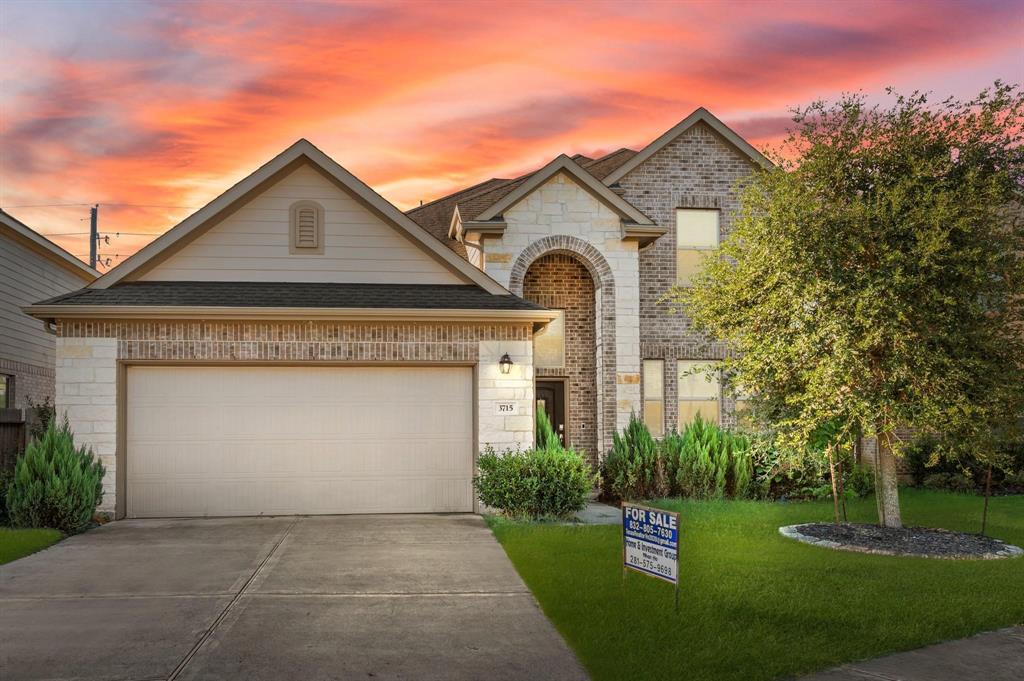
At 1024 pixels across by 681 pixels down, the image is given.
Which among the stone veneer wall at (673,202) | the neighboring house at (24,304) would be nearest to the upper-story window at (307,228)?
the neighboring house at (24,304)

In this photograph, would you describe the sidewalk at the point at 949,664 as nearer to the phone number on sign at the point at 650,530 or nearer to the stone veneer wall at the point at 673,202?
the phone number on sign at the point at 650,530

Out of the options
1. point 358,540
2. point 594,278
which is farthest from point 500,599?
point 594,278

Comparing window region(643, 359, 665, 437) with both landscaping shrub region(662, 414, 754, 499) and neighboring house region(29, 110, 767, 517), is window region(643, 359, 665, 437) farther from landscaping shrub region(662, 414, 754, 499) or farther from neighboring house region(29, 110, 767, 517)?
neighboring house region(29, 110, 767, 517)

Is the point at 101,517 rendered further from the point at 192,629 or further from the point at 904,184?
the point at 904,184

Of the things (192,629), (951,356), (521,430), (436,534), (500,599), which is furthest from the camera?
(521,430)

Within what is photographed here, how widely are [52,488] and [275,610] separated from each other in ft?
21.9

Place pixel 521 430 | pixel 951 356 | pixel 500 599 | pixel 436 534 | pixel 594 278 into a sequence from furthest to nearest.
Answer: pixel 594 278 < pixel 521 430 < pixel 436 534 < pixel 951 356 < pixel 500 599

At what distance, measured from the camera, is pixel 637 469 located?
18641mm

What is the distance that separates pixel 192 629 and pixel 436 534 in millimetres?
5795

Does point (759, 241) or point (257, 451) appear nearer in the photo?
point (759, 241)

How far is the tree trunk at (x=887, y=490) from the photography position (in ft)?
47.0

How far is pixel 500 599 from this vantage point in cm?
980

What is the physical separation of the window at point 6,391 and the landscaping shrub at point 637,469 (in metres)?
13.1

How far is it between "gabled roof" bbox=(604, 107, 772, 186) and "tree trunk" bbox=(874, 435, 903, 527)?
31.7 ft
